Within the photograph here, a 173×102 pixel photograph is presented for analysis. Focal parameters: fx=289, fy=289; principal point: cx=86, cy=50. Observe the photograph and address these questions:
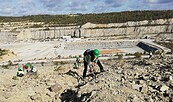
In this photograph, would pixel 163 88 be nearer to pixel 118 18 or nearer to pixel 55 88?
pixel 55 88

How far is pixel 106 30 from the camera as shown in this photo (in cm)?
8519

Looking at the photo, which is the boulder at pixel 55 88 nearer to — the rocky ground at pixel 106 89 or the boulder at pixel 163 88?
the rocky ground at pixel 106 89

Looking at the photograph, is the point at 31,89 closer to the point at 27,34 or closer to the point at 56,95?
the point at 56,95

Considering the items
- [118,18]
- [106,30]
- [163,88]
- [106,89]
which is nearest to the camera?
[163,88]

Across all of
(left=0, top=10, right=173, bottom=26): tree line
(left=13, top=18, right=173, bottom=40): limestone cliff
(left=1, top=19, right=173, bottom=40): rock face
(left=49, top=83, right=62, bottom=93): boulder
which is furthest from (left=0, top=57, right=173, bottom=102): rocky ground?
(left=0, top=10, right=173, bottom=26): tree line

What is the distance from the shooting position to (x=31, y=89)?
1352cm

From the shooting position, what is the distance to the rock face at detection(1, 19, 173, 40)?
85000mm

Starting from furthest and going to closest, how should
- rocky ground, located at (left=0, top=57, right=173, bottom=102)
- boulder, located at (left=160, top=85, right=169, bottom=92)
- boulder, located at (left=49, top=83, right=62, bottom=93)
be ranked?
1. boulder, located at (left=49, top=83, right=62, bottom=93)
2. boulder, located at (left=160, top=85, right=169, bottom=92)
3. rocky ground, located at (left=0, top=57, right=173, bottom=102)

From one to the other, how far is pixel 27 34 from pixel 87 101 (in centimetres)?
8084

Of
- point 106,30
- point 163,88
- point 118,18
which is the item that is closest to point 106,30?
point 106,30

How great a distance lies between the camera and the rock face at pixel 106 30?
8500 cm

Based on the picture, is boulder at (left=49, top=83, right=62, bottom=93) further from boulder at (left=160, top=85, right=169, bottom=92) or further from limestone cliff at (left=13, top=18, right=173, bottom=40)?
limestone cliff at (left=13, top=18, right=173, bottom=40)

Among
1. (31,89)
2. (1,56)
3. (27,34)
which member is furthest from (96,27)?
(31,89)

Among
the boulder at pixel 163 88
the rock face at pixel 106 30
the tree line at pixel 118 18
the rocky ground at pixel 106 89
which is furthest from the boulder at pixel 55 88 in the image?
the tree line at pixel 118 18
